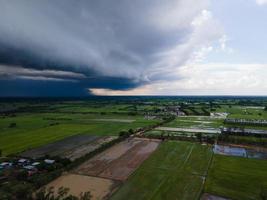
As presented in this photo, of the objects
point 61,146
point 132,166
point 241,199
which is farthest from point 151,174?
point 61,146

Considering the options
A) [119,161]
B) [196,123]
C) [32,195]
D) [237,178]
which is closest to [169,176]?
[237,178]

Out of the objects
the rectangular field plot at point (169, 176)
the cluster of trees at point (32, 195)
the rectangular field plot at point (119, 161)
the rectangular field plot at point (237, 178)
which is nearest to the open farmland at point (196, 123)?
the rectangular field plot at point (119, 161)

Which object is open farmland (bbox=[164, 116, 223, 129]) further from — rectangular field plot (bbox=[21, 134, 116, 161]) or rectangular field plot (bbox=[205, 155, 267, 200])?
rectangular field plot (bbox=[205, 155, 267, 200])

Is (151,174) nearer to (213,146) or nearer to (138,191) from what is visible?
(138,191)

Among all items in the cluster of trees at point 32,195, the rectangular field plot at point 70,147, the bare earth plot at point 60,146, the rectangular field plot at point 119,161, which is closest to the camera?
the cluster of trees at point 32,195

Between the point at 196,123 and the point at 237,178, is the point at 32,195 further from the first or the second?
the point at 196,123

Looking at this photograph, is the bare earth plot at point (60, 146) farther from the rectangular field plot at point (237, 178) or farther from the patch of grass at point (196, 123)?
the patch of grass at point (196, 123)
